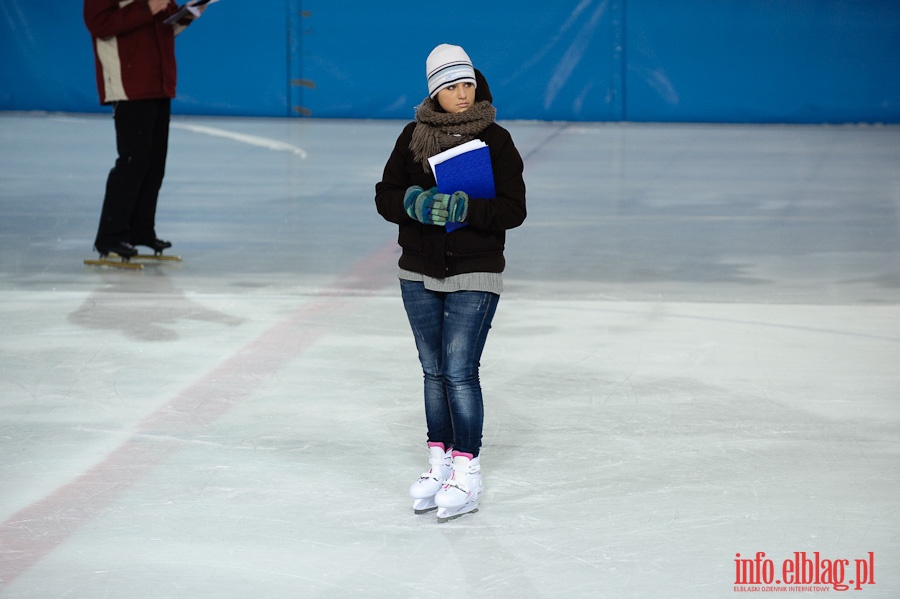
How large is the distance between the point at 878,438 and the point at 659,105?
1497cm

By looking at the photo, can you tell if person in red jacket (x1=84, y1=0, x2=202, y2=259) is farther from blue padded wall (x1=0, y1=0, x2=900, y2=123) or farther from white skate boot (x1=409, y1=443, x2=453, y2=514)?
blue padded wall (x1=0, y1=0, x2=900, y2=123)

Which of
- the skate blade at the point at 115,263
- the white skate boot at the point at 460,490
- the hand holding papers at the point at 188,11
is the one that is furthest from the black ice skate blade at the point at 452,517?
the hand holding papers at the point at 188,11

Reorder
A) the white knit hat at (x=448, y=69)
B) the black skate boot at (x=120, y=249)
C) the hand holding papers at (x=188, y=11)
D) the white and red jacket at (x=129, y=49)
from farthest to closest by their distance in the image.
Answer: the black skate boot at (x=120, y=249) → the hand holding papers at (x=188, y=11) → the white and red jacket at (x=129, y=49) → the white knit hat at (x=448, y=69)

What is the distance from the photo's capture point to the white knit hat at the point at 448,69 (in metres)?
3.53

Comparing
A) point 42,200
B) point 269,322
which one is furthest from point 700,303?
point 42,200

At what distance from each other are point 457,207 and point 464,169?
5.3 inches

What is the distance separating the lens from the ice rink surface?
10.8ft

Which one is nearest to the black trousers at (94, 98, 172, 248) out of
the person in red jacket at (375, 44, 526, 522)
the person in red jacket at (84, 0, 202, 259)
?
the person in red jacket at (84, 0, 202, 259)

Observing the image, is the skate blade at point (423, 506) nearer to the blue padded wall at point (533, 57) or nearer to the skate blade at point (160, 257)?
the skate blade at point (160, 257)

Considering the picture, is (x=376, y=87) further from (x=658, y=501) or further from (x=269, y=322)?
(x=658, y=501)

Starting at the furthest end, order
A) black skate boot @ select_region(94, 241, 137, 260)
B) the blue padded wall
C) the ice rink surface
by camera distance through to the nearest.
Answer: the blue padded wall < black skate boot @ select_region(94, 241, 137, 260) < the ice rink surface

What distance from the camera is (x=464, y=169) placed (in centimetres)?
351

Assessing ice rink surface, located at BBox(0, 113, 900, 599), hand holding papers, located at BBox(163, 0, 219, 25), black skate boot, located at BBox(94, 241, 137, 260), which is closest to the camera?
ice rink surface, located at BBox(0, 113, 900, 599)

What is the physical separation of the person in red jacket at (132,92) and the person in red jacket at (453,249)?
12.7 ft
